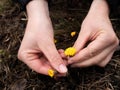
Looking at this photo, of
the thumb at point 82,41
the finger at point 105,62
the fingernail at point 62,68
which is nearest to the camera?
the fingernail at point 62,68

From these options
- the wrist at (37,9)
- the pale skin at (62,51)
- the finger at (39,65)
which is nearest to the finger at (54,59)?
the pale skin at (62,51)

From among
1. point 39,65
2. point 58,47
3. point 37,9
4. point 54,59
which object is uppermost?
point 37,9

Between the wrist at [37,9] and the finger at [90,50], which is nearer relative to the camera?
the finger at [90,50]

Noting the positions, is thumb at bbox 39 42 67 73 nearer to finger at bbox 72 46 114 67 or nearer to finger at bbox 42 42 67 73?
finger at bbox 42 42 67 73

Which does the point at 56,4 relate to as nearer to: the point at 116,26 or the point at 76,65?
the point at 116,26

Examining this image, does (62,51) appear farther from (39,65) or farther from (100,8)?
(100,8)

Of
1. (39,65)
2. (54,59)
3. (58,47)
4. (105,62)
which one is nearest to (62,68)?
(54,59)

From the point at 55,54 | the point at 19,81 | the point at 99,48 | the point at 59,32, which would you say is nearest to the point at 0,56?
the point at 19,81

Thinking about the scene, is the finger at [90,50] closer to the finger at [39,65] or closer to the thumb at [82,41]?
the thumb at [82,41]
